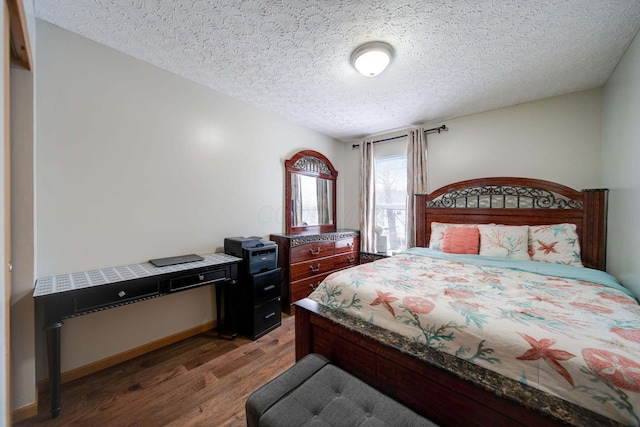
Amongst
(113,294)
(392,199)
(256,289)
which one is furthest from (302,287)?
(392,199)

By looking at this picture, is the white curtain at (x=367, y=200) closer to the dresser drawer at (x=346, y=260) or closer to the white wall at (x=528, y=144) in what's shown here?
the dresser drawer at (x=346, y=260)

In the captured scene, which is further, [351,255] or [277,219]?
[351,255]

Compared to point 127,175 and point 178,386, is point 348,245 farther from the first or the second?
point 127,175

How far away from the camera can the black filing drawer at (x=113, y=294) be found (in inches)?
58.7

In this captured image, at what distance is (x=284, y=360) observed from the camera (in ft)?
6.46

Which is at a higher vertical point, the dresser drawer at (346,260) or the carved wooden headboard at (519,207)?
the carved wooden headboard at (519,207)

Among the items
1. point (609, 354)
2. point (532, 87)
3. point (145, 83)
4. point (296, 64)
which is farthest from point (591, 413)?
point (145, 83)

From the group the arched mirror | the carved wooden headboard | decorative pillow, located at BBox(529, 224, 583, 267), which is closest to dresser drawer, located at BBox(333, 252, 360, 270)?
the arched mirror

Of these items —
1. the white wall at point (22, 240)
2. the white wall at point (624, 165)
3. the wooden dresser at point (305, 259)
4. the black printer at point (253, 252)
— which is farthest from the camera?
the wooden dresser at point (305, 259)

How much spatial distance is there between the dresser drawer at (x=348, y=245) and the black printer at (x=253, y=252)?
1.23 meters

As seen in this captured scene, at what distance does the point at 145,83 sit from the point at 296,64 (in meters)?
1.33

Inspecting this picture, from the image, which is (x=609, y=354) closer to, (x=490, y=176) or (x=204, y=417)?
(x=204, y=417)

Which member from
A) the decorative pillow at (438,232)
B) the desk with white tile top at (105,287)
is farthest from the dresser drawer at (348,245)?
the desk with white tile top at (105,287)

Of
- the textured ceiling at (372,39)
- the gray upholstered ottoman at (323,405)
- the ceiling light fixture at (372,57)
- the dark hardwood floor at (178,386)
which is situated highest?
the textured ceiling at (372,39)
